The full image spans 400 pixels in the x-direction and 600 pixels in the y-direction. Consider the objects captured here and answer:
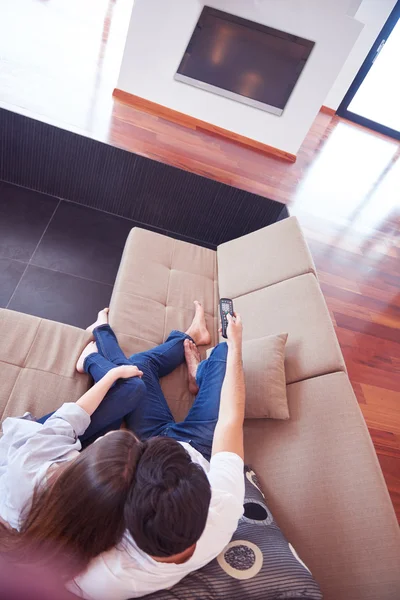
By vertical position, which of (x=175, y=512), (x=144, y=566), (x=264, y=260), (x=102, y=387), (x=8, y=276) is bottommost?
(x=8, y=276)

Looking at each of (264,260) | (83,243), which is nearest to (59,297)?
(83,243)

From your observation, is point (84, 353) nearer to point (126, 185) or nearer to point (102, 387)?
point (102, 387)

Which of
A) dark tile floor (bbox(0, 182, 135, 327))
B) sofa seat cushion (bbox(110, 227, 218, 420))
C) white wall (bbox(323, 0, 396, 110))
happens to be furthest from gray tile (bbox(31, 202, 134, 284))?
white wall (bbox(323, 0, 396, 110))

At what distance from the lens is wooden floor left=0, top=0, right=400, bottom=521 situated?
2578mm

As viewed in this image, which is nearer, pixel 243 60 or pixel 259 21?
pixel 259 21

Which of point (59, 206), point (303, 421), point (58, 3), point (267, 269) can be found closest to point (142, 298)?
point (267, 269)

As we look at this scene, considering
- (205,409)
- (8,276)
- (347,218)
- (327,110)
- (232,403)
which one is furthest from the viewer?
(327,110)

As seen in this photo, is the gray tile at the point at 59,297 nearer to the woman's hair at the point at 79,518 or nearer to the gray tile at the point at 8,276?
the gray tile at the point at 8,276

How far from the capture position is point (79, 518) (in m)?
0.78

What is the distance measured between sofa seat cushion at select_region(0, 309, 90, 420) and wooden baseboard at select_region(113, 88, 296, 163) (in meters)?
2.60

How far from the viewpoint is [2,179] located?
2.53 metres

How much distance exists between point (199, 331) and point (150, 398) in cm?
44

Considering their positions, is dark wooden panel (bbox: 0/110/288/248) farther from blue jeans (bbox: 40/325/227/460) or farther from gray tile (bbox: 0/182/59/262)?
blue jeans (bbox: 40/325/227/460)

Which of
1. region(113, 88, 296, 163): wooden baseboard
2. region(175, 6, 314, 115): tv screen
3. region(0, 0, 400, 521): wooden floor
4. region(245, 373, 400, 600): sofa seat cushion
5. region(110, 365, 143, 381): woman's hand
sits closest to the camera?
region(245, 373, 400, 600): sofa seat cushion
